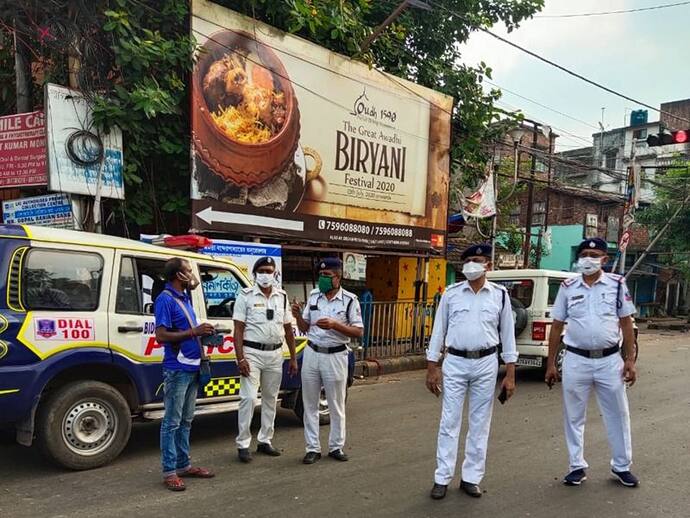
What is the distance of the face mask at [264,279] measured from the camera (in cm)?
533

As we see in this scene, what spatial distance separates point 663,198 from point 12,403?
2592 cm

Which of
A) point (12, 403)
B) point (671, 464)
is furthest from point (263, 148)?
point (671, 464)

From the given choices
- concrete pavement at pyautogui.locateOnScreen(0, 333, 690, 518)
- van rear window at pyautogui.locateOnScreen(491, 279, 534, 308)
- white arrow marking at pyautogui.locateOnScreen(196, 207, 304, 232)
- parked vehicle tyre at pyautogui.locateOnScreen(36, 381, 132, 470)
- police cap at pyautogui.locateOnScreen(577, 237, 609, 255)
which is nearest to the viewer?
concrete pavement at pyautogui.locateOnScreen(0, 333, 690, 518)

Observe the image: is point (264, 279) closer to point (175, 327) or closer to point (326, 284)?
point (326, 284)

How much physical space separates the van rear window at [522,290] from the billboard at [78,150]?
6398 mm

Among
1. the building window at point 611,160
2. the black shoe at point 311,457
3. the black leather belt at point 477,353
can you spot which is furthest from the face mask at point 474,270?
→ the building window at point 611,160

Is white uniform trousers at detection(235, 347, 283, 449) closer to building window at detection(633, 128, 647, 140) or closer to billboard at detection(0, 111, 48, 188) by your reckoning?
billboard at detection(0, 111, 48, 188)

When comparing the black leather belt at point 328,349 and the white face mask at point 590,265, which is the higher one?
the white face mask at point 590,265

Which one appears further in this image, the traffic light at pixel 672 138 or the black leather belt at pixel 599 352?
the traffic light at pixel 672 138

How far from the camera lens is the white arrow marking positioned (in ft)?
29.6

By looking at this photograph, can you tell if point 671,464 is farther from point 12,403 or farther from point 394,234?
point 394,234

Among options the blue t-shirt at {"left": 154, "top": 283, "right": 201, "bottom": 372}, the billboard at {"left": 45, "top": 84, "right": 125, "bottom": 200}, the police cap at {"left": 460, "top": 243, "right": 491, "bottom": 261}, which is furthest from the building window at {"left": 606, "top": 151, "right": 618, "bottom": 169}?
the blue t-shirt at {"left": 154, "top": 283, "right": 201, "bottom": 372}

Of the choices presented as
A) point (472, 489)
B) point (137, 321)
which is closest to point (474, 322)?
point (472, 489)

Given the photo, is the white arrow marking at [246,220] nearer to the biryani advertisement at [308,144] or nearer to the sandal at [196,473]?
the biryani advertisement at [308,144]
